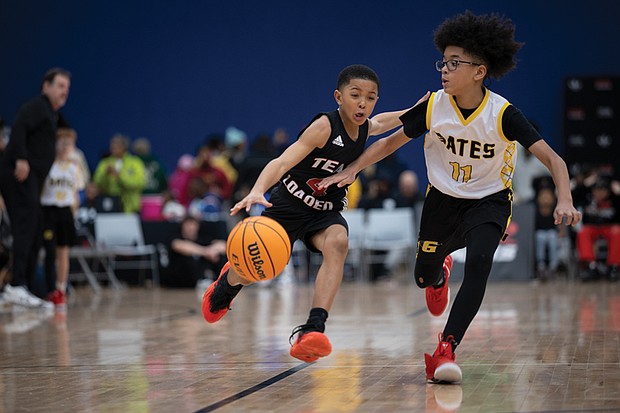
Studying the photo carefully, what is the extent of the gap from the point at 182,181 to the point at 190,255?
2.81m

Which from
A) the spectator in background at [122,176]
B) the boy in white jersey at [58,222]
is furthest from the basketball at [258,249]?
the spectator in background at [122,176]

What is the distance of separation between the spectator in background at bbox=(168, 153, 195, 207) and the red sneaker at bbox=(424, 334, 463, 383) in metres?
10.1

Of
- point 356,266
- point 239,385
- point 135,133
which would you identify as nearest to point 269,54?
point 135,133

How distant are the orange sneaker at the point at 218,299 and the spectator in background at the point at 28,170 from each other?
12.8 ft

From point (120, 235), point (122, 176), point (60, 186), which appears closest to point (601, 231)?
point (120, 235)

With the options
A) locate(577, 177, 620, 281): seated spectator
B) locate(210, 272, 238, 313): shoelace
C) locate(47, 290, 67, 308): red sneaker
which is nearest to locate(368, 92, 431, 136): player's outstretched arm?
locate(210, 272, 238, 313): shoelace

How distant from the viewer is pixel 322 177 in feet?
17.9

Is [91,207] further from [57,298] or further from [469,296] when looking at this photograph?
[469,296]

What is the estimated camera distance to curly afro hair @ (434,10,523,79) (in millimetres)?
5020

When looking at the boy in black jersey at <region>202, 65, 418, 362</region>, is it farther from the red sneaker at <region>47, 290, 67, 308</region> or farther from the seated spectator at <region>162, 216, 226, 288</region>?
the seated spectator at <region>162, 216, 226, 288</region>

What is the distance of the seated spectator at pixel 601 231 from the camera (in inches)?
510

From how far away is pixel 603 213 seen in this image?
1320 cm

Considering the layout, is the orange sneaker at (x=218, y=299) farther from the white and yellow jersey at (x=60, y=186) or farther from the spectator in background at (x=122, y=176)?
the spectator in background at (x=122, y=176)

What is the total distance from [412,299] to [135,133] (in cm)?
903
